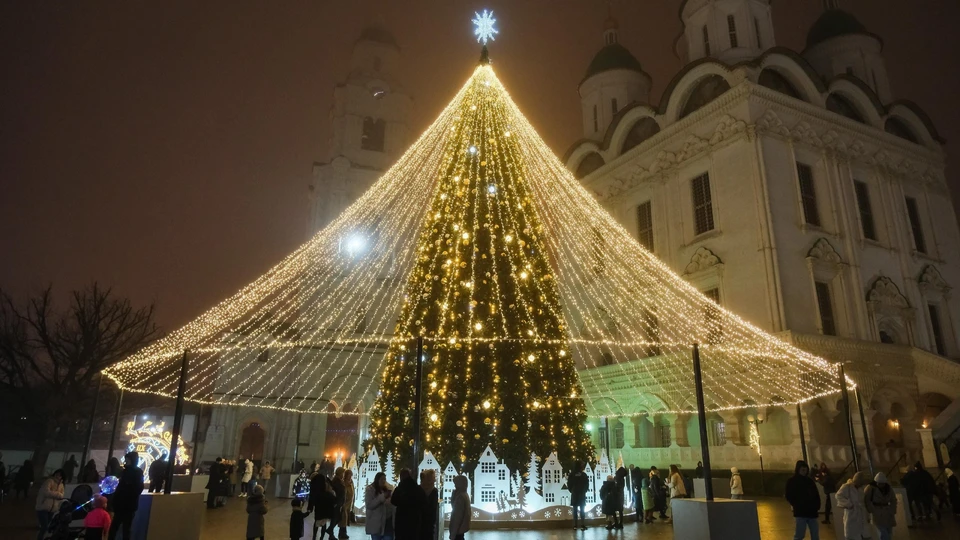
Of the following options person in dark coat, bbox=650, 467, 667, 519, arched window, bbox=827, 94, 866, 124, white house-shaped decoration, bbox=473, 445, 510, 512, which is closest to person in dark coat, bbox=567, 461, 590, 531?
white house-shaped decoration, bbox=473, 445, 510, 512

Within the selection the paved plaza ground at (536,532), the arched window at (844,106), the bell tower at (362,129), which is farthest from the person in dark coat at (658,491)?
the bell tower at (362,129)

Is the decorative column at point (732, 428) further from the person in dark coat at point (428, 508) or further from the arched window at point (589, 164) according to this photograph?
the person in dark coat at point (428, 508)

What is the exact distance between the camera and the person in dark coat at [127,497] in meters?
8.27

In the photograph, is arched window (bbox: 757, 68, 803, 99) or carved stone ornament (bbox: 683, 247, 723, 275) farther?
arched window (bbox: 757, 68, 803, 99)

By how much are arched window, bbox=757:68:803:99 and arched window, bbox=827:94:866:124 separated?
91.4 inches

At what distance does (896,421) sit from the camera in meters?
21.5

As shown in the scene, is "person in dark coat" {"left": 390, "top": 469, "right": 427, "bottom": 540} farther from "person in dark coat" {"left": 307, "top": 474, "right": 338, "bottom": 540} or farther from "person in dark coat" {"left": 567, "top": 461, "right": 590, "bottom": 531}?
"person in dark coat" {"left": 567, "top": 461, "right": 590, "bottom": 531}

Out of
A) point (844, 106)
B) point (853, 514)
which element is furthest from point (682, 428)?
point (844, 106)

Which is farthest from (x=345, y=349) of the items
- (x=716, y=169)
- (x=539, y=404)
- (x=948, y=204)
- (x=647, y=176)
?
(x=948, y=204)

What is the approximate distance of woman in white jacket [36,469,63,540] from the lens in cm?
922

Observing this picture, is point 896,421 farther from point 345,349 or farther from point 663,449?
point 345,349

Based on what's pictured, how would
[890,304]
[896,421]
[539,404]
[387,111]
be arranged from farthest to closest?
[387,111]
[890,304]
[896,421]
[539,404]

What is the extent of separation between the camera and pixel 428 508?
24.6 feet

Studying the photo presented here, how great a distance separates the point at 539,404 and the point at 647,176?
59.9 feet
